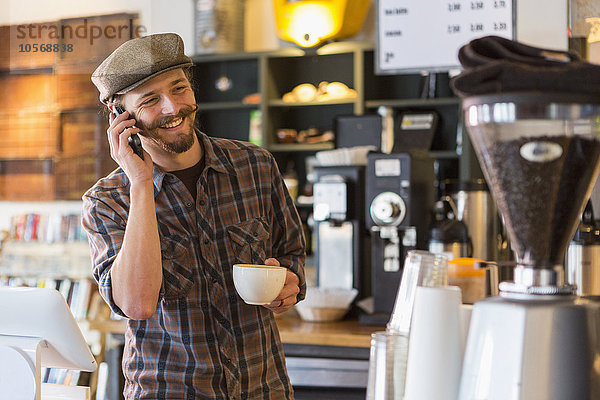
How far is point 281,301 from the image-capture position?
5.75 ft

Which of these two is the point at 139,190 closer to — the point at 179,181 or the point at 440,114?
the point at 179,181

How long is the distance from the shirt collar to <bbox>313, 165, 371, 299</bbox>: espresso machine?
1319 millimetres

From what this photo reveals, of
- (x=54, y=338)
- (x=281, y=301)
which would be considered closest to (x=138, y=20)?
(x=281, y=301)

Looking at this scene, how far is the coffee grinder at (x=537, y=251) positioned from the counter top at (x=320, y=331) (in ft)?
6.08

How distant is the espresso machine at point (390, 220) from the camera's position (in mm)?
3035

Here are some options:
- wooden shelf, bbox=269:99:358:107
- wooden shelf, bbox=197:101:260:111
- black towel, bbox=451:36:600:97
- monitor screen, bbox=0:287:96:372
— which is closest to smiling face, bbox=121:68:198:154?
monitor screen, bbox=0:287:96:372

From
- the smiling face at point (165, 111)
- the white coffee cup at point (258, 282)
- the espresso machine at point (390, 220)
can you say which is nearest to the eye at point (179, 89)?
the smiling face at point (165, 111)

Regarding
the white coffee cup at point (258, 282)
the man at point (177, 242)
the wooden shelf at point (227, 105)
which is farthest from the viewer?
the wooden shelf at point (227, 105)

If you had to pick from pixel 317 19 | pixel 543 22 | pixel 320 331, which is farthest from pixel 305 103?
pixel 320 331

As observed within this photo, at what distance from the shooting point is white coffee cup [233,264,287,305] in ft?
5.10

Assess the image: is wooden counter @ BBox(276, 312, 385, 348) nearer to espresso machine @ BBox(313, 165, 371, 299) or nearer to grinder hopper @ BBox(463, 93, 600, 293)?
espresso machine @ BBox(313, 165, 371, 299)

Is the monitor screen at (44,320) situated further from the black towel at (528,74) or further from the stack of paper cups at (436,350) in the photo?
the black towel at (528,74)

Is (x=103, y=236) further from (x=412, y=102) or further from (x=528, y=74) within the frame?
(x=412, y=102)

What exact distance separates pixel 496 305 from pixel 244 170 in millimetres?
1138
